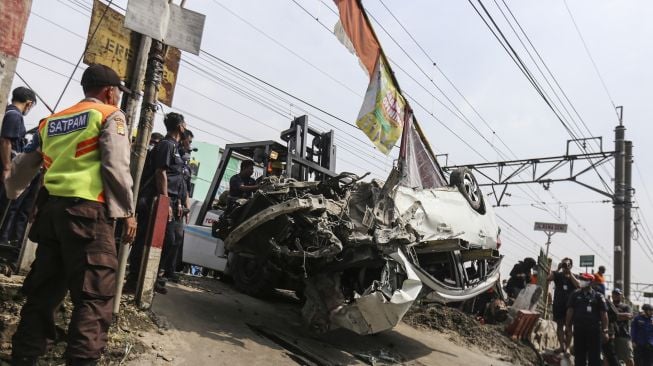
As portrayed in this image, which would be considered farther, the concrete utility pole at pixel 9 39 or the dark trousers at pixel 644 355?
the dark trousers at pixel 644 355

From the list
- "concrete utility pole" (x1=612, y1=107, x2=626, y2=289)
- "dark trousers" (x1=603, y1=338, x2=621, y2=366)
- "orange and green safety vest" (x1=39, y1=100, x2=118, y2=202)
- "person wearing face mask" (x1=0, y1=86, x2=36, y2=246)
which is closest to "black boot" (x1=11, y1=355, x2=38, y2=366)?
"orange and green safety vest" (x1=39, y1=100, x2=118, y2=202)

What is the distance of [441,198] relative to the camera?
5.35 m

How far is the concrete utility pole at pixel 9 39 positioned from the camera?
8.19 feet

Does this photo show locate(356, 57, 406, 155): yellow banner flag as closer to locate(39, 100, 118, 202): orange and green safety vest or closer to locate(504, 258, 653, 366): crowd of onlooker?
locate(39, 100, 118, 202): orange and green safety vest

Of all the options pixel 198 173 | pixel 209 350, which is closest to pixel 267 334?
pixel 209 350

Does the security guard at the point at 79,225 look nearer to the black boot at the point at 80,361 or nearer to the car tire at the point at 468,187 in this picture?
the black boot at the point at 80,361

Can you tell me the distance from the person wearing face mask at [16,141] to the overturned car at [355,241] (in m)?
1.85

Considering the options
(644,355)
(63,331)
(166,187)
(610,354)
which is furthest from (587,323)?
(63,331)

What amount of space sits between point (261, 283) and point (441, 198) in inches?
99.1

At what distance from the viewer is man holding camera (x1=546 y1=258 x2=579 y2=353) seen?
870 centimetres

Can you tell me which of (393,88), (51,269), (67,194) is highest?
(393,88)

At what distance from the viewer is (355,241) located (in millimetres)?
4234

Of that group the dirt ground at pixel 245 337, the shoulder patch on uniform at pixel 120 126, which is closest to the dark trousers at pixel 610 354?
the dirt ground at pixel 245 337

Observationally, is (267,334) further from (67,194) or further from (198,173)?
(198,173)
